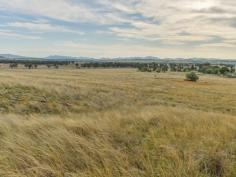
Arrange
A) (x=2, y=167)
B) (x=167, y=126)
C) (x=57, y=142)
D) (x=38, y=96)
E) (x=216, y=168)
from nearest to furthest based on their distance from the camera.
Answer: (x=2, y=167)
(x=216, y=168)
(x=57, y=142)
(x=167, y=126)
(x=38, y=96)

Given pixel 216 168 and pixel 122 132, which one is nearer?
pixel 216 168

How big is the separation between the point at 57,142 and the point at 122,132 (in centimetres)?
172

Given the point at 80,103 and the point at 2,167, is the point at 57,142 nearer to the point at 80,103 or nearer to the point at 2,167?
the point at 2,167

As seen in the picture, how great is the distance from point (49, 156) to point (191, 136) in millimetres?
3127

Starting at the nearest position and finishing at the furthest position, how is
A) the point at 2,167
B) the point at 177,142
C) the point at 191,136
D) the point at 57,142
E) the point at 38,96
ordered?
the point at 2,167, the point at 57,142, the point at 177,142, the point at 191,136, the point at 38,96

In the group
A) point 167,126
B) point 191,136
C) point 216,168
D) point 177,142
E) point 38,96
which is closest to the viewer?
point 216,168

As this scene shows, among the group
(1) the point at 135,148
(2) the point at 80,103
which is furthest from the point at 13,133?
(2) the point at 80,103

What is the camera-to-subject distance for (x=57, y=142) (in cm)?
543

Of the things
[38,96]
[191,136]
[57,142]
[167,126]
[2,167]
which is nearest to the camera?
[2,167]

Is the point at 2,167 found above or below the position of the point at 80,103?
above

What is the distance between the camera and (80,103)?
19.9m

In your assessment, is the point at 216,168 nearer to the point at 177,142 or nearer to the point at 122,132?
the point at 177,142

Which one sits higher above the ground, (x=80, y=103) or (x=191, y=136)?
(x=191, y=136)

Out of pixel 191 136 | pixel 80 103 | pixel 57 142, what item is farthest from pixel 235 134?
pixel 80 103
